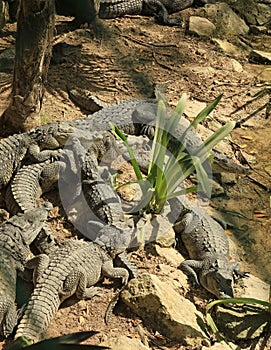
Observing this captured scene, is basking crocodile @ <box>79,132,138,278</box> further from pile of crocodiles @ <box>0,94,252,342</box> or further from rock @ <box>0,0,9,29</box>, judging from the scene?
rock @ <box>0,0,9,29</box>

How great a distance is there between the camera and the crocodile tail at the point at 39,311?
3238mm

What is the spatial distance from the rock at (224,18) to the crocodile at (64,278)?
5.23 metres

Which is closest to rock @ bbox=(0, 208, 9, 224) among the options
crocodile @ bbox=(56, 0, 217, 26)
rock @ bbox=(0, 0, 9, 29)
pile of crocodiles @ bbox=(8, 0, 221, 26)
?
rock @ bbox=(0, 0, 9, 29)

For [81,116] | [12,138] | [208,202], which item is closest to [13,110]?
[12,138]

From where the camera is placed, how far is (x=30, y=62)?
15.3ft

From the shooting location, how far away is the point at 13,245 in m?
3.82

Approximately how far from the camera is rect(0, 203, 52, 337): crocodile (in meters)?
3.28

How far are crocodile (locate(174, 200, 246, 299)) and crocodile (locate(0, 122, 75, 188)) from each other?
4.10 feet

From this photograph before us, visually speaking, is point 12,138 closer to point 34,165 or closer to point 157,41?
point 34,165

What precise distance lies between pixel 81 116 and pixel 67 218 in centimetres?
165

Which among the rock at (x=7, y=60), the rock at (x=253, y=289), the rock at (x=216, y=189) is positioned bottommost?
the rock at (x=253, y=289)

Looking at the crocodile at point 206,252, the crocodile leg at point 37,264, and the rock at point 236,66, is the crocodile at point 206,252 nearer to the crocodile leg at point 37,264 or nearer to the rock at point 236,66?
the crocodile leg at point 37,264

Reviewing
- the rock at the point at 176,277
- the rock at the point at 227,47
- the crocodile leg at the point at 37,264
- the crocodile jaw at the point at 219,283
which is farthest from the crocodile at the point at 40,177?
the rock at the point at 227,47

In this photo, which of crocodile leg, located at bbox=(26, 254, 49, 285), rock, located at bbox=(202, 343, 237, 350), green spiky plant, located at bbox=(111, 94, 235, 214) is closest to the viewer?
rock, located at bbox=(202, 343, 237, 350)
